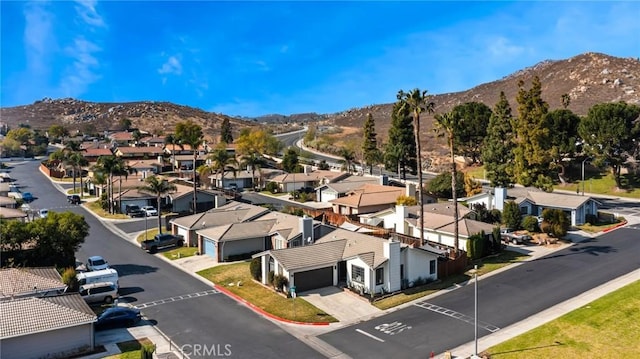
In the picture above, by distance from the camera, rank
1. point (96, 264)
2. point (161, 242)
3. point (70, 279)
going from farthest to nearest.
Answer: point (161, 242) → point (96, 264) → point (70, 279)

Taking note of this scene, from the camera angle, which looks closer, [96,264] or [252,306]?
[252,306]

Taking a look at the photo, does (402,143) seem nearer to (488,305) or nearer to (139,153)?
(488,305)

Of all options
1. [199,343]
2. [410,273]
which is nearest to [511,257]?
[410,273]

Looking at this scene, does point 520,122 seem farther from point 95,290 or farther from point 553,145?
point 95,290

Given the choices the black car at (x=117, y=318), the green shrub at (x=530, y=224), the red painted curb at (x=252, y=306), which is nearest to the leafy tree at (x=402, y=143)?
the green shrub at (x=530, y=224)

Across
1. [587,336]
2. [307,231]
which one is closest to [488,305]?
[587,336]

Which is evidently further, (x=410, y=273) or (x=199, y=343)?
(x=410, y=273)
